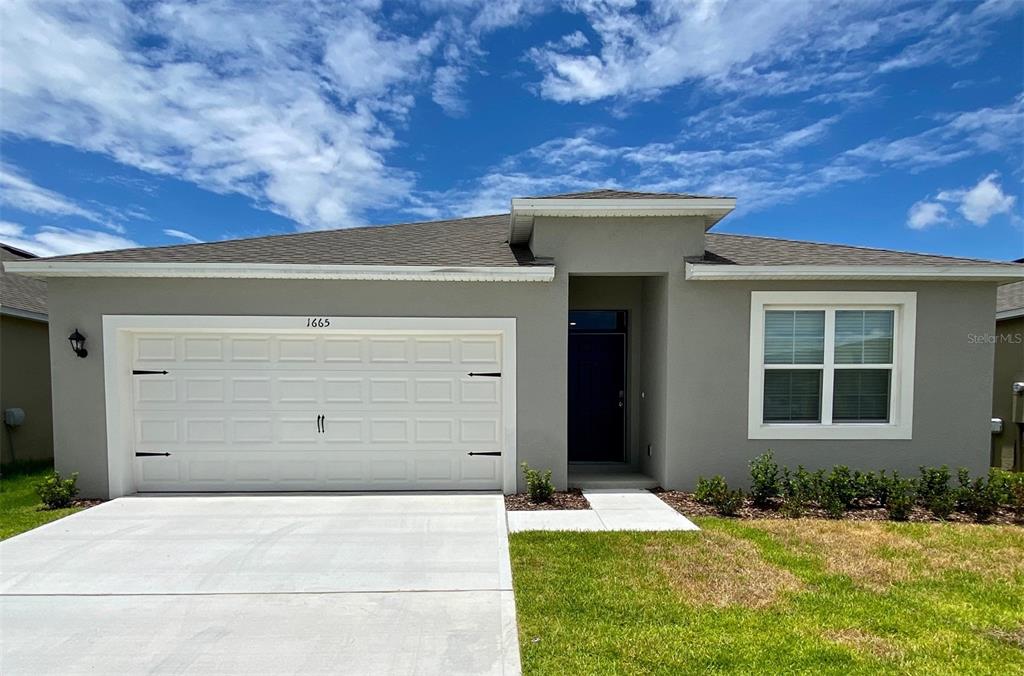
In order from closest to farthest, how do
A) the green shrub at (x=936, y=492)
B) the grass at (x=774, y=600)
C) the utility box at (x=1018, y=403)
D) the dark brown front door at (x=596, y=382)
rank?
the grass at (x=774, y=600)
the green shrub at (x=936, y=492)
the dark brown front door at (x=596, y=382)
the utility box at (x=1018, y=403)

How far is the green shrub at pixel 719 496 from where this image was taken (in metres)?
5.72

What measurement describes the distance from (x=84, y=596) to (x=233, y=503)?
2.17 metres

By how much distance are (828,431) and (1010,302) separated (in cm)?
689

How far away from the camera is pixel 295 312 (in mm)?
6242

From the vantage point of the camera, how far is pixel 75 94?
7.36m

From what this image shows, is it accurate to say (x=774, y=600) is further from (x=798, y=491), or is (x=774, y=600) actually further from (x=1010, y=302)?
(x=1010, y=302)

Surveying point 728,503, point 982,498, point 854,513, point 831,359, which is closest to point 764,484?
point 728,503

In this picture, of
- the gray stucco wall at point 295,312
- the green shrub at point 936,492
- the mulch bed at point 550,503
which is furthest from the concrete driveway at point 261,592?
the green shrub at point 936,492

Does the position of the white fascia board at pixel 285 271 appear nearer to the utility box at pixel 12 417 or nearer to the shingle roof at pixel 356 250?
the shingle roof at pixel 356 250

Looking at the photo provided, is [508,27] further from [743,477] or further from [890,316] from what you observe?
[743,477]

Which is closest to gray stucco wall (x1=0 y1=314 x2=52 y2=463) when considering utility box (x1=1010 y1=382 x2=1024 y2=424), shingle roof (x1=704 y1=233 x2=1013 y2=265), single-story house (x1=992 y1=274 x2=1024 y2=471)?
shingle roof (x1=704 y1=233 x2=1013 y2=265)

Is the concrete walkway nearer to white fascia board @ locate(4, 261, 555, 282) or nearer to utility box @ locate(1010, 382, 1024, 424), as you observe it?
white fascia board @ locate(4, 261, 555, 282)

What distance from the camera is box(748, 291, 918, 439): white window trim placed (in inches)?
253

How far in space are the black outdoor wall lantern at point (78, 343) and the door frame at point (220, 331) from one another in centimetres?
23
